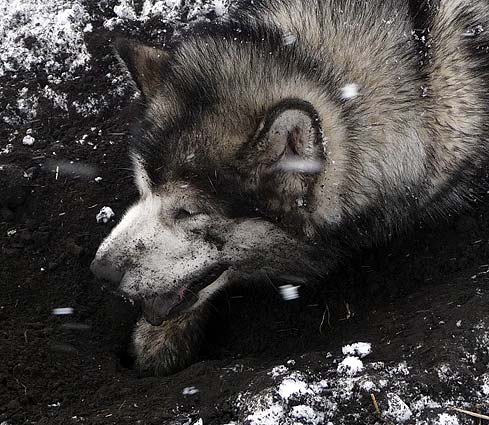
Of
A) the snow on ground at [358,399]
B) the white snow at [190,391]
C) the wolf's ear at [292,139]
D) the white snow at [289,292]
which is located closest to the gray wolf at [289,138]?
the wolf's ear at [292,139]

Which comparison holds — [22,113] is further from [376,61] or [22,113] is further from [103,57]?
[376,61]

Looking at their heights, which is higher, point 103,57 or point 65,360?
point 103,57

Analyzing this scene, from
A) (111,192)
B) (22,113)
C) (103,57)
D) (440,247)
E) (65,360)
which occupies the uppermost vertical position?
(103,57)

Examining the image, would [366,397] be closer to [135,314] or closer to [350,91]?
[350,91]

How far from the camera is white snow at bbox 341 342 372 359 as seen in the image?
108 inches

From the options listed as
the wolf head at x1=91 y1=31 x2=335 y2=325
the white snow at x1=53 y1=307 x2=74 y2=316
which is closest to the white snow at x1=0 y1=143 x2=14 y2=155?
the white snow at x1=53 y1=307 x2=74 y2=316

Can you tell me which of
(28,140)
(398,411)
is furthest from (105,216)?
(398,411)

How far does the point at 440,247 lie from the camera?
3.46 m

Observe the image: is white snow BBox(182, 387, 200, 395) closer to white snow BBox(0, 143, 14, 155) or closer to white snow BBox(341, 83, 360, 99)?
white snow BBox(341, 83, 360, 99)

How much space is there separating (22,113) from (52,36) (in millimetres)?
706

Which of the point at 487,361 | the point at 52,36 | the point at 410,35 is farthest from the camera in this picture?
the point at 52,36

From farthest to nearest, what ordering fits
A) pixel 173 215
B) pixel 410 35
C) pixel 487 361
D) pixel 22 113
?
pixel 22 113, pixel 410 35, pixel 173 215, pixel 487 361

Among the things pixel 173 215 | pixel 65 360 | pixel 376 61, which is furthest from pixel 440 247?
pixel 65 360

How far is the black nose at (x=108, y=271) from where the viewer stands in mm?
2801
